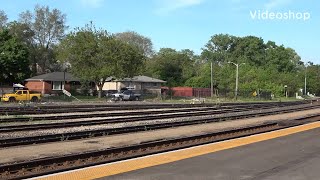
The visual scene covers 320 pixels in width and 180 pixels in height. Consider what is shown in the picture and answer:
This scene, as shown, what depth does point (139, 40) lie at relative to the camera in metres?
143

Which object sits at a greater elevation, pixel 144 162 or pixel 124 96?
pixel 124 96

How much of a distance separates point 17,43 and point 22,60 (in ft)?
8.94

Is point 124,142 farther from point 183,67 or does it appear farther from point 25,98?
point 183,67

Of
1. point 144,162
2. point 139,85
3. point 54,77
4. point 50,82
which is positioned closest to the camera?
point 144,162

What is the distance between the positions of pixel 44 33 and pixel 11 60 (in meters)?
38.3

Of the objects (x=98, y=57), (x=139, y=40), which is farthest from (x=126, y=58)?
(x=139, y=40)

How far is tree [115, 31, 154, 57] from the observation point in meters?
138

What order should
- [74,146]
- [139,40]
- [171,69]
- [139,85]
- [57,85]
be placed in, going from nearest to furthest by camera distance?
[74,146]
[57,85]
[139,85]
[171,69]
[139,40]

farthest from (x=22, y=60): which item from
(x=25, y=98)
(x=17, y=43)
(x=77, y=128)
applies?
(x=77, y=128)

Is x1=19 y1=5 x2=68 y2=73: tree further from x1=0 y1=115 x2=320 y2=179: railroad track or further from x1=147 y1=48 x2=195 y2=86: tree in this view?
x1=0 y1=115 x2=320 y2=179: railroad track

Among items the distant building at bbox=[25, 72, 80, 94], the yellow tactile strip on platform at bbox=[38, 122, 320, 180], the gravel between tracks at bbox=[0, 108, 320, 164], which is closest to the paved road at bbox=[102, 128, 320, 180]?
the yellow tactile strip on platform at bbox=[38, 122, 320, 180]

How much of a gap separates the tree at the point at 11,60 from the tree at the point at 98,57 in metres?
6.77

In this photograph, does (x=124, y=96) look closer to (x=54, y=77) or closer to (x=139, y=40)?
(x=54, y=77)

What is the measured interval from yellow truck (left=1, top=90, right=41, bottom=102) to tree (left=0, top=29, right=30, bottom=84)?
59.4 ft
